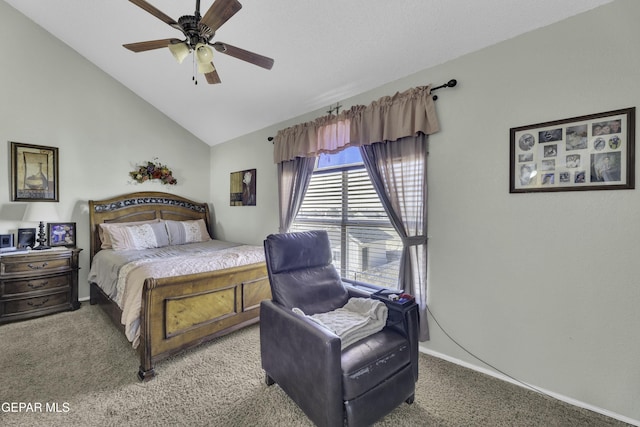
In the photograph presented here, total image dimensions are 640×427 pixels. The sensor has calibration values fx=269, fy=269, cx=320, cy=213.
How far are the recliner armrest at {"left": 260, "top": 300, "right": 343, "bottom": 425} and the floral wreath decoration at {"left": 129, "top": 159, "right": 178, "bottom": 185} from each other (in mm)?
3426

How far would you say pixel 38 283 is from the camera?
3.08 metres

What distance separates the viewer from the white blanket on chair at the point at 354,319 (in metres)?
1.66

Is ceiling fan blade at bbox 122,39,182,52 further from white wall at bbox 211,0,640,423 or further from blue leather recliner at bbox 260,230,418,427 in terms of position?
white wall at bbox 211,0,640,423

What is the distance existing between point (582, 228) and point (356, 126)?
1917 mm

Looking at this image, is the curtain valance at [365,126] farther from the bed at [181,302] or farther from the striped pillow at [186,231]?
the striped pillow at [186,231]

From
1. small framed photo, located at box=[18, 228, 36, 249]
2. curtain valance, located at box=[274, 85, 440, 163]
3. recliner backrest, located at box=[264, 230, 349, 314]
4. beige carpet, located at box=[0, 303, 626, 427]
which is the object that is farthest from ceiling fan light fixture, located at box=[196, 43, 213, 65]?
small framed photo, located at box=[18, 228, 36, 249]

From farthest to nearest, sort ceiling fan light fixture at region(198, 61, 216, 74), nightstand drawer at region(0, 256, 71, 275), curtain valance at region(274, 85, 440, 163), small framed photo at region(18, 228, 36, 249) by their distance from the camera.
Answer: small framed photo at region(18, 228, 36, 249)
nightstand drawer at region(0, 256, 71, 275)
curtain valance at region(274, 85, 440, 163)
ceiling fan light fixture at region(198, 61, 216, 74)

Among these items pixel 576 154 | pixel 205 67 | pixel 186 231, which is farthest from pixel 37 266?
pixel 576 154

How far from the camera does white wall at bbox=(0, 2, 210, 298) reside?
317 centimetres

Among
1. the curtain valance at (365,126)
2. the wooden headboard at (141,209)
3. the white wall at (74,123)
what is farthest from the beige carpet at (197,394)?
the curtain valance at (365,126)

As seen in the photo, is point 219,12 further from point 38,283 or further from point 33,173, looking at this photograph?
point 38,283

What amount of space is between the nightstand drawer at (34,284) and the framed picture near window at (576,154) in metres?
4.79

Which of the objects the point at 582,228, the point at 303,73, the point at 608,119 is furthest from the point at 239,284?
the point at 608,119

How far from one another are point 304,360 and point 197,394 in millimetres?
957
